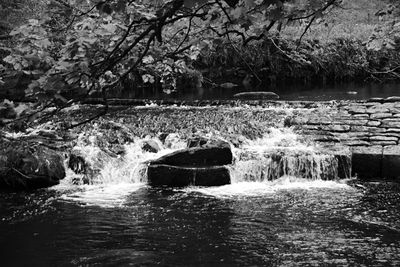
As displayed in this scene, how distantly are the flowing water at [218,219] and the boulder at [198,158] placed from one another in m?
0.31

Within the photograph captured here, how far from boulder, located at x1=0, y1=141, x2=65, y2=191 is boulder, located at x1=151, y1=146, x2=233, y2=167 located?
1.97 metres

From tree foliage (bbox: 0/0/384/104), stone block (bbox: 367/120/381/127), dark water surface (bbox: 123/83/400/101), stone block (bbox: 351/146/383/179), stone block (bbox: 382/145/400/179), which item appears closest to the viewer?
tree foliage (bbox: 0/0/384/104)

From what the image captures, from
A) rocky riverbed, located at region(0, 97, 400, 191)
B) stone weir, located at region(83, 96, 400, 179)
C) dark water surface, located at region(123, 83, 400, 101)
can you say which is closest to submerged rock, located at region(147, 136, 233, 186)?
rocky riverbed, located at region(0, 97, 400, 191)

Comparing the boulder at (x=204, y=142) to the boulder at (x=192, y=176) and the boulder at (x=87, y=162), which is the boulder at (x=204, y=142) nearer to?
the boulder at (x=192, y=176)

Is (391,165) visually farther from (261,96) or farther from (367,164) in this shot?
(261,96)

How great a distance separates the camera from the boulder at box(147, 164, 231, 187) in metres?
8.66

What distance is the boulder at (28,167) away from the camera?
27.9ft

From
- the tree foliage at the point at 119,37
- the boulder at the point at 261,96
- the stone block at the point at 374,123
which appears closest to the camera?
the tree foliage at the point at 119,37

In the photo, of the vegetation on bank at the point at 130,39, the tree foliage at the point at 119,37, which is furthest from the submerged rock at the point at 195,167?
the tree foliage at the point at 119,37

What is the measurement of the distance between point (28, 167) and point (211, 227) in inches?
164

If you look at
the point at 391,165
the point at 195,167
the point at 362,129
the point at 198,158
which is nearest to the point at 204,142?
the point at 198,158

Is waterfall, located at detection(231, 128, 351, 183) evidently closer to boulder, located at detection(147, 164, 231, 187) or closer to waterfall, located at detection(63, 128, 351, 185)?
waterfall, located at detection(63, 128, 351, 185)

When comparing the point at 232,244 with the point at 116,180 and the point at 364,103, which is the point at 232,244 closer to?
the point at 116,180

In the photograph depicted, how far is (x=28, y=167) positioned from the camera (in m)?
8.66
